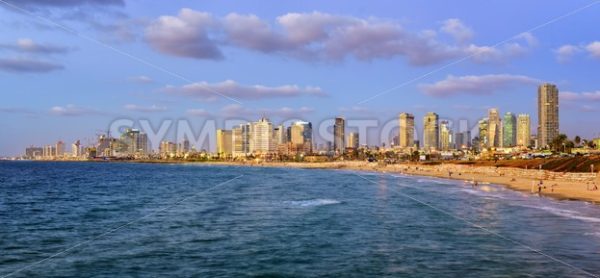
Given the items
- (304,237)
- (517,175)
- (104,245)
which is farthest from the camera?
(517,175)

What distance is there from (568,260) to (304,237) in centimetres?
1371

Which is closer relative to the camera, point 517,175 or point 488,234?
point 488,234

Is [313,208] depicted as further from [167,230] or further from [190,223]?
[167,230]

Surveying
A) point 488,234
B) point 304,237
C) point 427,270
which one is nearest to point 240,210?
point 304,237

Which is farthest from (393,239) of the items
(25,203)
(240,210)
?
(25,203)

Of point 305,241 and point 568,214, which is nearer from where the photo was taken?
point 305,241

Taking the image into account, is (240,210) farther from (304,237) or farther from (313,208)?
(304,237)

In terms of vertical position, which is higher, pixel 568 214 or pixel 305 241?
pixel 305 241

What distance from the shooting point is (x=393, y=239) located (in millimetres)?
30484

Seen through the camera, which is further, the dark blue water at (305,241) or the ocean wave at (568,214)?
the ocean wave at (568,214)

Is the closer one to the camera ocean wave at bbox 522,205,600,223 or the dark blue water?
the dark blue water

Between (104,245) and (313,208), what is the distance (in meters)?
23.2

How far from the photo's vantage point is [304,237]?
102ft

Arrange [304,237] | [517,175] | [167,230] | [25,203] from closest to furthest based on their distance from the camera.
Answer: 1. [304,237]
2. [167,230]
3. [25,203]
4. [517,175]
